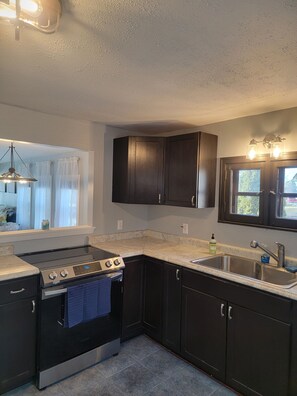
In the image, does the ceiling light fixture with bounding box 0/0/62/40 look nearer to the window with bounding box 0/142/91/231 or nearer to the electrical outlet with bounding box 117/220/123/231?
the window with bounding box 0/142/91/231

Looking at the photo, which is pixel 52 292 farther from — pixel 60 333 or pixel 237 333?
pixel 237 333

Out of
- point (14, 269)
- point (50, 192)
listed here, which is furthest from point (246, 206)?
point (50, 192)

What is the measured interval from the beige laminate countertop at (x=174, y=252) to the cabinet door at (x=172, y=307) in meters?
0.12

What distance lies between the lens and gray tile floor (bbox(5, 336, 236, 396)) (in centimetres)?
208

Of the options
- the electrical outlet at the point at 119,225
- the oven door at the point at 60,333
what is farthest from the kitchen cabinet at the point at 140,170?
the oven door at the point at 60,333

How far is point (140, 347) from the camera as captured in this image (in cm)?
269

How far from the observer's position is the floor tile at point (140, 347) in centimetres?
257

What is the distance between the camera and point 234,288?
2080 millimetres

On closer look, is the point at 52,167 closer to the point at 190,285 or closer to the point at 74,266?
the point at 74,266

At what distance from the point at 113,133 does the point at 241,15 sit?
2254mm

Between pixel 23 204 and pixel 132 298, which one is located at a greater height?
pixel 23 204

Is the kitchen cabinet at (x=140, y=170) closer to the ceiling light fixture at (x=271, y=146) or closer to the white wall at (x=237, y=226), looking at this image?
the white wall at (x=237, y=226)

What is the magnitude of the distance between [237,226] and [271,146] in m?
0.84

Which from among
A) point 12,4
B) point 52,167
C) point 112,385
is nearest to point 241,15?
point 12,4
